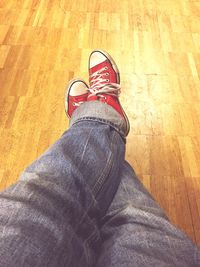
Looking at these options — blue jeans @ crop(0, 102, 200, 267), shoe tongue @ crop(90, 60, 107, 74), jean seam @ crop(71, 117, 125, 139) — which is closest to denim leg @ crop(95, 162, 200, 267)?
blue jeans @ crop(0, 102, 200, 267)

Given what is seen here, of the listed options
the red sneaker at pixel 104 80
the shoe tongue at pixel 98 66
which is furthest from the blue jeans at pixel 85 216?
the shoe tongue at pixel 98 66

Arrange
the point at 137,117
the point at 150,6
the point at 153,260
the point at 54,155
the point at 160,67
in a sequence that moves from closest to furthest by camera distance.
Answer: the point at 153,260
the point at 54,155
the point at 137,117
the point at 160,67
the point at 150,6

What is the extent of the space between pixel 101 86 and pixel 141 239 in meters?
0.60

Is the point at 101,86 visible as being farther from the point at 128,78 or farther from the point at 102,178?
the point at 102,178

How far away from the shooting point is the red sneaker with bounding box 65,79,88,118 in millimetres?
1069

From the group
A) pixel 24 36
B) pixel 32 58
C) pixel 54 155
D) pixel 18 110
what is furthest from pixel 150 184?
pixel 24 36

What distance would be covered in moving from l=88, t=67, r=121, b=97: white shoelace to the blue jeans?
0.27m

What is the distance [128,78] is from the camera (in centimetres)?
124

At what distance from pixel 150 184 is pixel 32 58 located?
70 cm

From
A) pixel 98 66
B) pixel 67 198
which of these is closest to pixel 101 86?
pixel 98 66

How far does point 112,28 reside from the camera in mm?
1463

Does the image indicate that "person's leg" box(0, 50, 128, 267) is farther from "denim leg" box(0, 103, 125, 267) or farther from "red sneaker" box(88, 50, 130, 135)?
"red sneaker" box(88, 50, 130, 135)

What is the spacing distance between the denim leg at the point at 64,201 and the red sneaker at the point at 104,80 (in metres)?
→ 0.22

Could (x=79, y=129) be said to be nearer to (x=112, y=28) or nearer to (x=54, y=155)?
(x=54, y=155)
